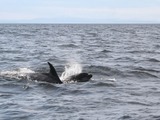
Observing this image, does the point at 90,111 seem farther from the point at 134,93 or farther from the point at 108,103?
the point at 134,93

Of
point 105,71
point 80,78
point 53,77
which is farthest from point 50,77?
point 105,71

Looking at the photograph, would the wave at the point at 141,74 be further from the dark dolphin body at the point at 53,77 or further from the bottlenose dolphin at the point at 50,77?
the bottlenose dolphin at the point at 50,77

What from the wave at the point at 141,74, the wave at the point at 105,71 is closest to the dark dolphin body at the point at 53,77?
the wave at the point at 105,71

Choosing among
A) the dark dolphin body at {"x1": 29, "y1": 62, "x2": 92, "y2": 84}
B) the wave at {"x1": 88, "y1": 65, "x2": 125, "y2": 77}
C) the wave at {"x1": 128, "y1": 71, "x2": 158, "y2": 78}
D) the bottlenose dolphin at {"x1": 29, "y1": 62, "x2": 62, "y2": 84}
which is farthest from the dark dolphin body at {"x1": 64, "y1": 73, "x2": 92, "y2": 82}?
the wave at {"x1": 128, "y1": 71, "x2": 158, "y2": 78}

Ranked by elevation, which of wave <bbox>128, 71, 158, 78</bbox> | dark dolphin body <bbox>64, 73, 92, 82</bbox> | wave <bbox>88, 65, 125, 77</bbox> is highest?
dark dolphin body <bbox>64, 73, 92, 82</bbox>

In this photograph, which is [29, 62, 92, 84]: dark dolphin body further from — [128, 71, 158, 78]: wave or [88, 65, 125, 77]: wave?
[128, 71, 158, 78]: wave

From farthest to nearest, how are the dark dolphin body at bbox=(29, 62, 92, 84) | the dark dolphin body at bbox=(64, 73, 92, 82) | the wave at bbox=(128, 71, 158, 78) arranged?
the wave at bbox=(128, 71, 158, 78), the dark dolphin body at bbox=(64, 73, 92, 82), the dark dolphin body at bbox=(29, 62, 92, 84)

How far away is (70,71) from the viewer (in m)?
26.7

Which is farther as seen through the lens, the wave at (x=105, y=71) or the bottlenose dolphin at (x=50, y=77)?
the wave at (x=105, y=71)

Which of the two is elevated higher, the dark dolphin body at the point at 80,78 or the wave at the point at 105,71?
the dark dolphin body at the point at 80,78

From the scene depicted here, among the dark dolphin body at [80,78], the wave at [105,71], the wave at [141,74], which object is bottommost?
the wave at [105,71]

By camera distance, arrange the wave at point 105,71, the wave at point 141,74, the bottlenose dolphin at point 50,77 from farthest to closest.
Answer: the wave at point 105,71
the wave at point 141,74
the bottlenose dolphin at point 50,77

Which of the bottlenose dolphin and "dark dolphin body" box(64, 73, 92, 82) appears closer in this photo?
the bottlenose dolphin

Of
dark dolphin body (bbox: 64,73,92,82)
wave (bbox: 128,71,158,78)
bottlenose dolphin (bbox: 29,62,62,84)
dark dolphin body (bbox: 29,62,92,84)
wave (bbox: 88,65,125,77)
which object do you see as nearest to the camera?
bottlenose dolphin (bbox: 29,62,62,84)
